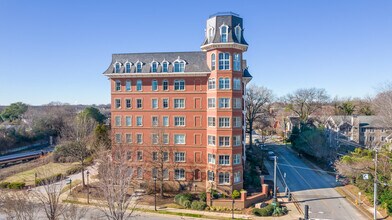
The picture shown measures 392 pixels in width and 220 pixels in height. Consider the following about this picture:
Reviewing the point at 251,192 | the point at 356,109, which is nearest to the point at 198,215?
the point at 251,192

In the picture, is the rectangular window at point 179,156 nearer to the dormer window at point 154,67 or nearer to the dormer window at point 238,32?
the dormer window at point 154,67

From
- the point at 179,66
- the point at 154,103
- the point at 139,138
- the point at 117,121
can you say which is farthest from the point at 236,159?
the point at 117,121

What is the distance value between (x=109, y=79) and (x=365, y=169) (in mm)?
34301

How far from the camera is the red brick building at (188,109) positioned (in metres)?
35.4

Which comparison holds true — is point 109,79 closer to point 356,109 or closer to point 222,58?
point 222,58

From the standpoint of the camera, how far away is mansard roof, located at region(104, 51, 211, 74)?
123 ft

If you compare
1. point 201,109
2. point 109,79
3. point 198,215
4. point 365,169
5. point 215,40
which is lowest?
point 198,215

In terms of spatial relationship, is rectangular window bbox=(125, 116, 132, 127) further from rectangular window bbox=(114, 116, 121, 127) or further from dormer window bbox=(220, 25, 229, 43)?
dormer window bbox=(220, 25, 229, 43)

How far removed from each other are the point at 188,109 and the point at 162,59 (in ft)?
25.3

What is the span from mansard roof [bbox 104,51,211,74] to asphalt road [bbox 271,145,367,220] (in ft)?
65.8

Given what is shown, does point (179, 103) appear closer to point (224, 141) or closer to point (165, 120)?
point (165, 120)

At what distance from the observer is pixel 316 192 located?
37.5 metres

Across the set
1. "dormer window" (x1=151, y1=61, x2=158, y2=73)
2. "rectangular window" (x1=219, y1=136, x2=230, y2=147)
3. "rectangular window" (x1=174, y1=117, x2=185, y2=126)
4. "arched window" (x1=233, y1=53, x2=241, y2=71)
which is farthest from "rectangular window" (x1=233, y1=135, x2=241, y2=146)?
"dormer window" (x1=151, y1=61, x2=158, y2=73)

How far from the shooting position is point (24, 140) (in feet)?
236
